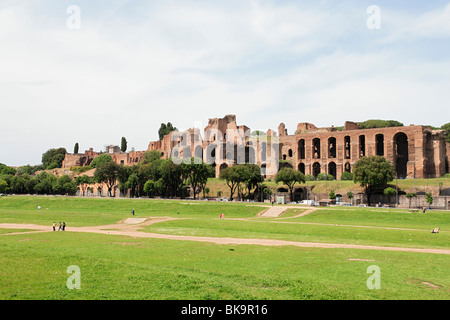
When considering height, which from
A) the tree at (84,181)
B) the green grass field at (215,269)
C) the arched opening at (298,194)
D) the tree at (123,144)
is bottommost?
the green grass field at (215,269)

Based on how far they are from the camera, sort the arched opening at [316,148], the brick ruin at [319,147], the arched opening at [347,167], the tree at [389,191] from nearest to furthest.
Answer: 1. the tree at [389,191]
2. the brick ruin at [319,147]
3. the arched opening at [347,167]
4. the arched opening at [316,148]

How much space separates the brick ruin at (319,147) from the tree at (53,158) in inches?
2439

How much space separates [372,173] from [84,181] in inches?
3072

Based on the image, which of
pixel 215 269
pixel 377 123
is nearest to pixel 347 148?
pixel 377 123

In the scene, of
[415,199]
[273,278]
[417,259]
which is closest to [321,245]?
[417,259]

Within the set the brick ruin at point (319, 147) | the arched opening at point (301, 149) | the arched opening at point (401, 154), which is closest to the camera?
the brick ruin at point (319, 147)

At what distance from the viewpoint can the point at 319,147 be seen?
9744 cm

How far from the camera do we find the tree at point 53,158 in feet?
524

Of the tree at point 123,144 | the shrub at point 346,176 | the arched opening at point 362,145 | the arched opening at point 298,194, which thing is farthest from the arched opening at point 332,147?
the tree at point 123,144

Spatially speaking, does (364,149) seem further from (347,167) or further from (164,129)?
(164,129)

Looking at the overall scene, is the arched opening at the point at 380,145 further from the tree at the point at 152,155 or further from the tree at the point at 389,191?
the tree at the point at 152,155

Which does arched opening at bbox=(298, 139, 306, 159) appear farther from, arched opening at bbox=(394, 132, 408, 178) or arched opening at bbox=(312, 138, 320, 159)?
arched opening at bbox=(394, 132, 408, 178)
